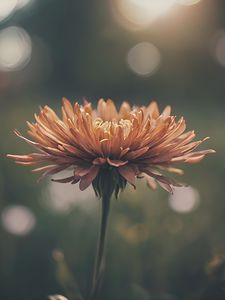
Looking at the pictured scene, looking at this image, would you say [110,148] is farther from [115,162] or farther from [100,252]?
[100,252]

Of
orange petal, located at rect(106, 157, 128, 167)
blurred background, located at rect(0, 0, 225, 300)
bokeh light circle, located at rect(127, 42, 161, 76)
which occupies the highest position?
bokeh light circle, located at rect(127, 42, 161, 76)

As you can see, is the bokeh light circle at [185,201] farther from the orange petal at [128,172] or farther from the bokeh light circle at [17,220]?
the orange petal at [128,172]

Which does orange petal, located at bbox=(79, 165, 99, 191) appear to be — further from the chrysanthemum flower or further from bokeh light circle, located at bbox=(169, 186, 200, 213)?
bokeh light circle, located at bbox=(169, 186, 200, 213)

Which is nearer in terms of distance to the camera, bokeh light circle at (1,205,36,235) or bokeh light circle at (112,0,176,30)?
bokeh light circle at (1,205,36,235)

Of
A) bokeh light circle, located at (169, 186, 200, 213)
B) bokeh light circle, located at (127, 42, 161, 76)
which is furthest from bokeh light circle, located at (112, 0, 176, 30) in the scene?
bokeh light circle, located at (169, 186, 200, 213)

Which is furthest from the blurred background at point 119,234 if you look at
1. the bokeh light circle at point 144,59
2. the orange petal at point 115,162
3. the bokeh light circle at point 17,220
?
the bokeh light circle at point 144,59

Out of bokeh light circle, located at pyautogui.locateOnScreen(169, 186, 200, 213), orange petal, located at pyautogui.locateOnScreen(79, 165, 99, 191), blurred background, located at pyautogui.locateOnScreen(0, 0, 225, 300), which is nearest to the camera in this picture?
orange petal, located at pyautogui.locateOnScreen(79, 165, 99, 191)

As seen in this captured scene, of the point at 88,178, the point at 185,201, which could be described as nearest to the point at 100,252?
the point at 88,178

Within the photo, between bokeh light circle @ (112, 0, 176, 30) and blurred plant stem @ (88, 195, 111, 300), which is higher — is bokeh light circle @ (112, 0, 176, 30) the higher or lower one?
the higher one
